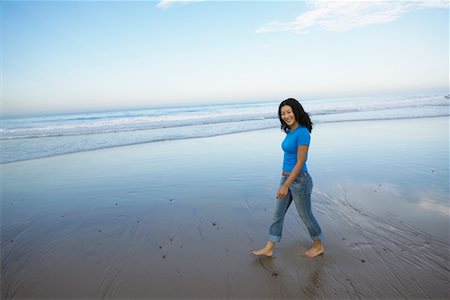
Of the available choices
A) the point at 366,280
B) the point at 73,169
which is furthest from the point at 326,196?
the point at 73,169

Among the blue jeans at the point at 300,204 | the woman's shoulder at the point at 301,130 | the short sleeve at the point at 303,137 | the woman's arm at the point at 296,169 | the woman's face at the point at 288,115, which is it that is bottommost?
the blue jeans at the point at 300,204

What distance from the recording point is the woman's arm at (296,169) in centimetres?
294

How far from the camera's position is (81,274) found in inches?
129

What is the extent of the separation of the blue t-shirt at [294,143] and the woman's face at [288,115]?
0.30ft

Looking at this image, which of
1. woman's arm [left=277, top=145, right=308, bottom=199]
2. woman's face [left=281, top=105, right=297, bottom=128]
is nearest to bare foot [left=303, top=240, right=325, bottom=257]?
woman's arm [left=277, top=145, right=308, bottom=199]

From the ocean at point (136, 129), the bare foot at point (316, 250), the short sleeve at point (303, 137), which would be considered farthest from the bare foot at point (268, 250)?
the ocean at point (136, 129)

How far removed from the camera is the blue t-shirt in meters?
2.94

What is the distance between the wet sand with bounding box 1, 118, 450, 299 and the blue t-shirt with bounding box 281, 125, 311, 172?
125 centimetres

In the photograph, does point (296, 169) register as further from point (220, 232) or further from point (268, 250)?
point (220, 232)

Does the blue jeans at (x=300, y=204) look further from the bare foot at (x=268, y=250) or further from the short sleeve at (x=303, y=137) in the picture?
the short sleeve at (x=303, y=137)

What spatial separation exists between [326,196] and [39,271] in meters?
4.81

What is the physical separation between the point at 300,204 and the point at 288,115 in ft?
3.50

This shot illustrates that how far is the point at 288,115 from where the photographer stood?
309 centimetres

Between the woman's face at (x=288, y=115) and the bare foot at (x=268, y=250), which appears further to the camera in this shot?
the bare foot at (x=268, y=250)
